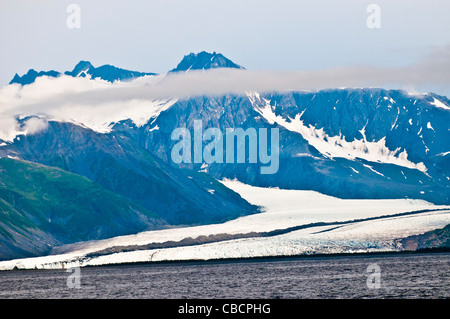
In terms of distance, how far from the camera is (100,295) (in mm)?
170625
